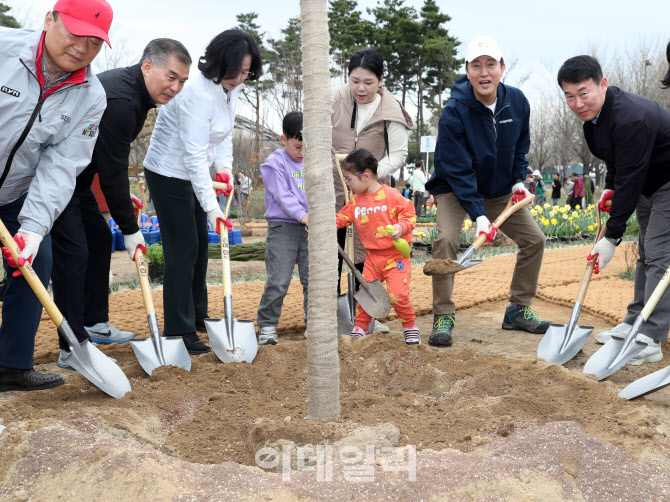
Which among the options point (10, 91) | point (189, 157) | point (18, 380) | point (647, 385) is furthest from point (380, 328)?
point (10, 91)

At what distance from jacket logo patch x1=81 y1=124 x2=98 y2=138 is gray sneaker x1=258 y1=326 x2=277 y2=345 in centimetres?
172

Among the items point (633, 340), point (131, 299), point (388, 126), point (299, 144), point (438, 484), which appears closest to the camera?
point (438, 484)

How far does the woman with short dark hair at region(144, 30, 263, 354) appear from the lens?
351cm

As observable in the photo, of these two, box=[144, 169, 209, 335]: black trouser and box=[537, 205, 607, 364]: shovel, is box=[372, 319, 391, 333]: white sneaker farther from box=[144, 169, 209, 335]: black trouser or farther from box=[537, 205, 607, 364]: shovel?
box=[144, 169, 209, 335]: black trouser

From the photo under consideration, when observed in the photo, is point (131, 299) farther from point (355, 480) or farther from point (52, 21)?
point (355, 480)

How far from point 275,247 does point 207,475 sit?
2.46m

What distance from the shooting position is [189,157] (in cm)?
349

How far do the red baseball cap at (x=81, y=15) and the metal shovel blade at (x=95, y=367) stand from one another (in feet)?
4.41

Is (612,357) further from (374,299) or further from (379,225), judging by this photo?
(379,225)

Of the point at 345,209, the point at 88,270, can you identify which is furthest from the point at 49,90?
the point at 345,209

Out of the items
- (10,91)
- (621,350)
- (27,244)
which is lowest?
(621,350)

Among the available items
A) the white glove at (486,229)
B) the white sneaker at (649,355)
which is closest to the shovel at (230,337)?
the white glove at (486,229)

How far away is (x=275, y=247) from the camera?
4211 millimetres

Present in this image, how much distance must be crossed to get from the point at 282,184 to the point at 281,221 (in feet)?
0.84
